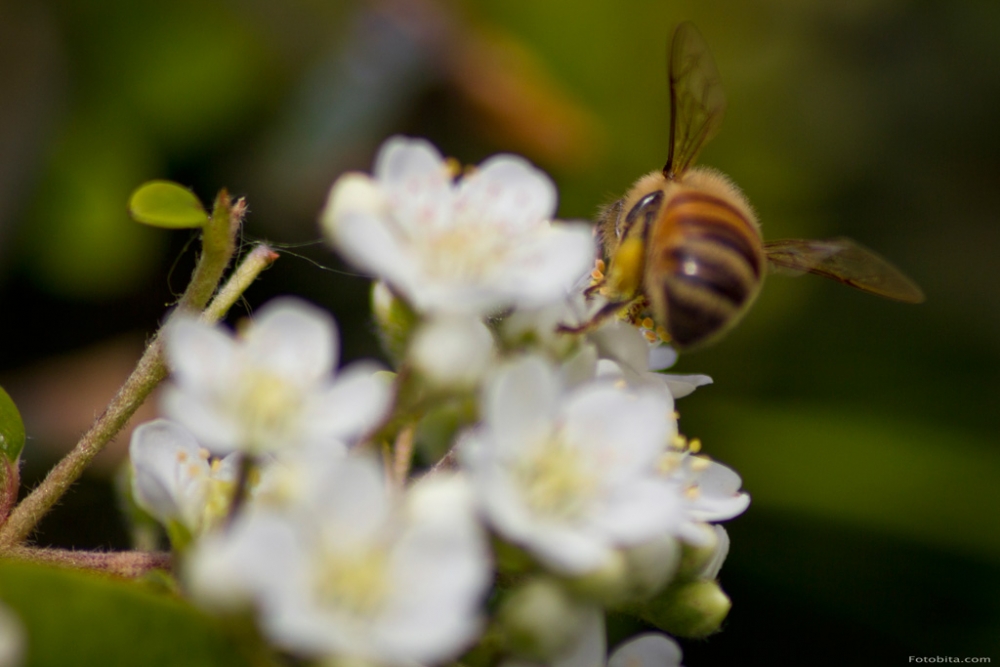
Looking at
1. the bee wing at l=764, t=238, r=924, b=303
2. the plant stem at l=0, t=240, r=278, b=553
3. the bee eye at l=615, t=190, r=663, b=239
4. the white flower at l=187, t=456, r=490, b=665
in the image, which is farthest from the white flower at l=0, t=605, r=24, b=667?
the bee wing at l=764, t=238, r=924, b=303

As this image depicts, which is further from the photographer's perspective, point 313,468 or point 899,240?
point 899,240

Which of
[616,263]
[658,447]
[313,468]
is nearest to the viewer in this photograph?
[313,468]

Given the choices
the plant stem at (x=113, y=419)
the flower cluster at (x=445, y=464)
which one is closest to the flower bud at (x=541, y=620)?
the flower cluster at (x=445, y=464)

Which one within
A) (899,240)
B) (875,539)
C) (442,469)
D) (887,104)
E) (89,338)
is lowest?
(442,469)

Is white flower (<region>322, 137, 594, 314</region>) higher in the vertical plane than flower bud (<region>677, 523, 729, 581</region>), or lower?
higher

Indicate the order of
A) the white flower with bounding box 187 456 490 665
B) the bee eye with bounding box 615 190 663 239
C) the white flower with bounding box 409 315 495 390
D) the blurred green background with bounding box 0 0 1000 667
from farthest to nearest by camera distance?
1. the blurred green background with bounding box 0 0 1000 667
2. the bee eye with bounding box 615 190 663 239
3. the white flower with bounding box 409 315 495 390
4. the white flower with bounding box 187 456 490 665

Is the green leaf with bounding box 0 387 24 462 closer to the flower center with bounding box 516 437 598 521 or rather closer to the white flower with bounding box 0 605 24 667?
the white flower with bounding box 0 605 24 667

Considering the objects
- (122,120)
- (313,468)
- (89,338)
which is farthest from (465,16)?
(313,468)

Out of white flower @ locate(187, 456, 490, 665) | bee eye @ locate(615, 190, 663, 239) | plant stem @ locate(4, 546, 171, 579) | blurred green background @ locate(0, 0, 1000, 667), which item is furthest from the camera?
blurred green background @ locate(0, 0, 1000, 667)

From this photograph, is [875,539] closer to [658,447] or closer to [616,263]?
[616,263]
